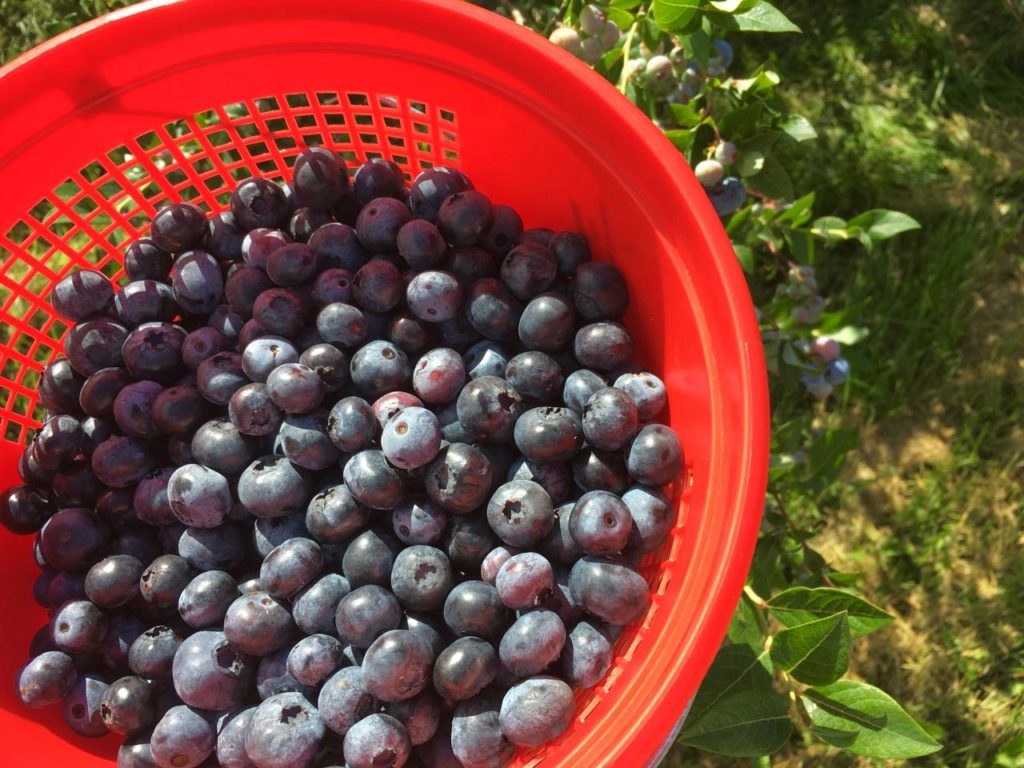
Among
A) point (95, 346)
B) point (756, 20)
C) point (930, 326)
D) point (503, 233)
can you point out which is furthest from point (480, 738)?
point (930, 326)

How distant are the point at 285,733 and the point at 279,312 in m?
0.80

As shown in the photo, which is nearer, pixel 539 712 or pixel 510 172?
pixel 539 712

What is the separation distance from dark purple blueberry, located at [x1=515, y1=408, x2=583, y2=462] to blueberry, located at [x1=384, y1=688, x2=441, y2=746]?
47 cm

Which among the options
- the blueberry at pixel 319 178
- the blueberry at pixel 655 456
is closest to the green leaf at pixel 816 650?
the blueberry at pixel 655 456

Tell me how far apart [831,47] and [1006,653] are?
1.95 meters

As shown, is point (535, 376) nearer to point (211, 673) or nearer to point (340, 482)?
point (340, 482)

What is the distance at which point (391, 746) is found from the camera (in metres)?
1.49

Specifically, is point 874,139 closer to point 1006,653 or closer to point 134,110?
point 1006,653

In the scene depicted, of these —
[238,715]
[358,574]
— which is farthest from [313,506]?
[238,715]

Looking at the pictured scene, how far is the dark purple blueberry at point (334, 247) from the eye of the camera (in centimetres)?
188

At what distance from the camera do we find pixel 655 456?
1610 millimetres

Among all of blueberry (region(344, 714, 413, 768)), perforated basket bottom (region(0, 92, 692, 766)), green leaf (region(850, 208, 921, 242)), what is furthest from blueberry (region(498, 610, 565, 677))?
green leaf (region(850, 208, 921, 242))

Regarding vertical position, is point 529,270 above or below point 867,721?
above

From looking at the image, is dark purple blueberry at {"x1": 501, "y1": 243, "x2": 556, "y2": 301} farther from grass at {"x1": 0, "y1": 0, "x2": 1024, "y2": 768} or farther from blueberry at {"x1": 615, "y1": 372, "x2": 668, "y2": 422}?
grass at {"x1": 0, "y1": 0, "x2": 1024, "y2": 768}
